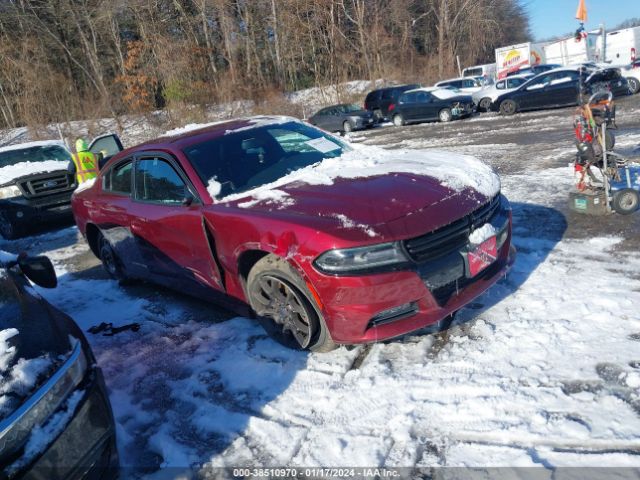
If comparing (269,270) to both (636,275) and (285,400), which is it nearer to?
(285,400)

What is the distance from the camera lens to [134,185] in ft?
15.9

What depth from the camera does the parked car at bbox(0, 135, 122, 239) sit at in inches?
370

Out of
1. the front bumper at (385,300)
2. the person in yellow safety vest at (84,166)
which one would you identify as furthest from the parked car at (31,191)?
the front bumper at (385,300)

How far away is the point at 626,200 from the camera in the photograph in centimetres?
Result: 550

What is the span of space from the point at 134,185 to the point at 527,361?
3785mm

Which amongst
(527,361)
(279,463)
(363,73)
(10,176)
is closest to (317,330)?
(279,463)

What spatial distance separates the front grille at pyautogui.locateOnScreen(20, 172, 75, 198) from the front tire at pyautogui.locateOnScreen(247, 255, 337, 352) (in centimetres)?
765

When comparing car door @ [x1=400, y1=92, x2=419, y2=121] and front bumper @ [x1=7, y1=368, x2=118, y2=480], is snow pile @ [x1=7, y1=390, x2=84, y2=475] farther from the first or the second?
car door @ [x1=400, y1=92, x2=419, y2=121]

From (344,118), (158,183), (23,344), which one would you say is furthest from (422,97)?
(23,344)

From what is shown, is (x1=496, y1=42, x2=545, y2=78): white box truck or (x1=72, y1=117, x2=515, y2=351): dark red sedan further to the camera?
(x1=496, y1=42, x2=545, y2=78): white box truck

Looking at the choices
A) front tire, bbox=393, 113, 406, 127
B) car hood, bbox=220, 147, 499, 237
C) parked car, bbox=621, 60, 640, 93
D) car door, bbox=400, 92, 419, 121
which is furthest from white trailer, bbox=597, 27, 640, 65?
car hood, bbox=220, 147, 499, 237

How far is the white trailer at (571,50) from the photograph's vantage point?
2726 centimetres

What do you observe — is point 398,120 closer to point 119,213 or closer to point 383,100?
point 383,100

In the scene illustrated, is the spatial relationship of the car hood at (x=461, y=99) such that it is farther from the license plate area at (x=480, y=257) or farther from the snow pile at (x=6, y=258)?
the snow pile at (x=6, y=258)
